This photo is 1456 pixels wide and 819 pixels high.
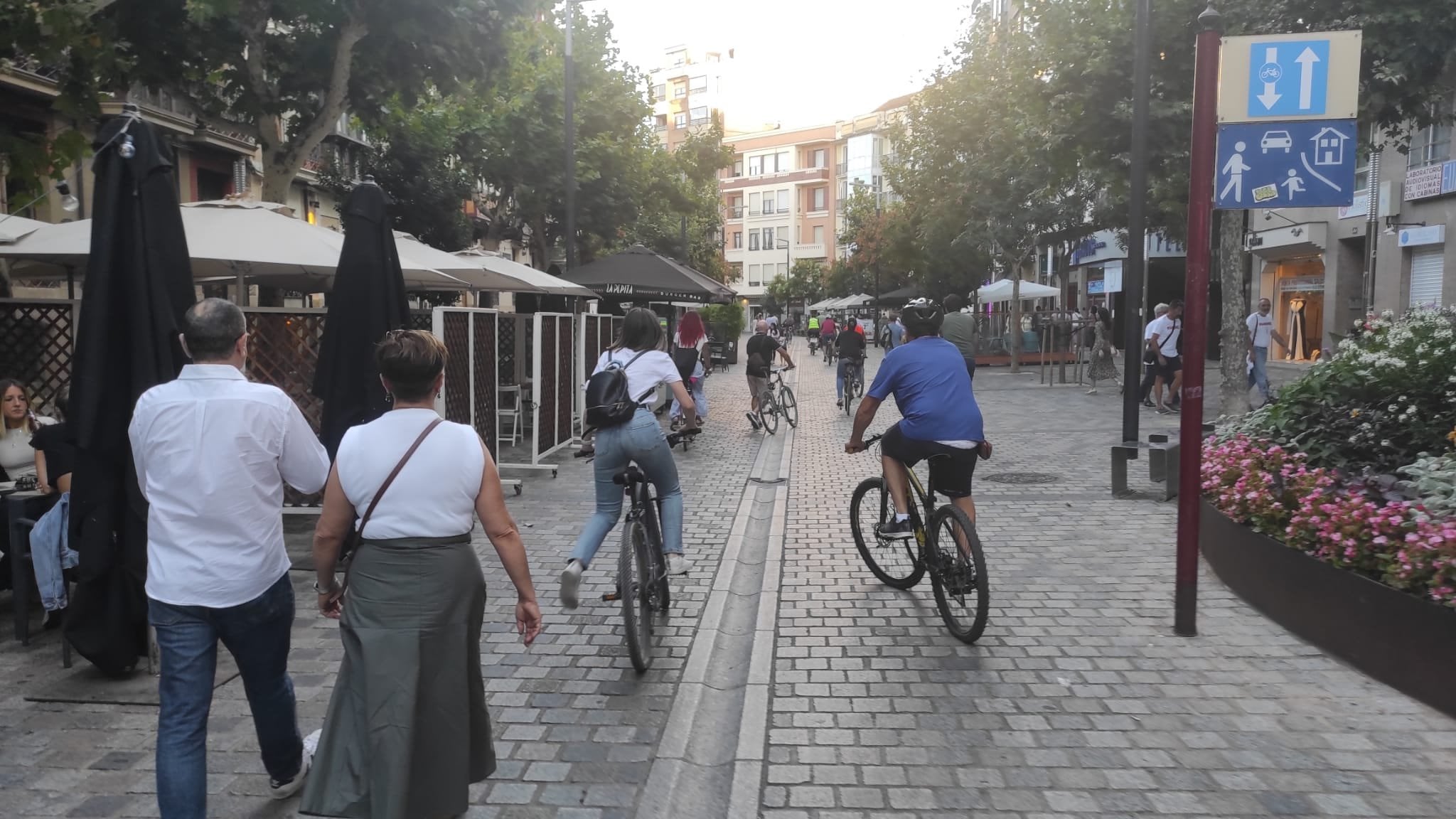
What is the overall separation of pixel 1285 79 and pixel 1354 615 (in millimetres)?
2585

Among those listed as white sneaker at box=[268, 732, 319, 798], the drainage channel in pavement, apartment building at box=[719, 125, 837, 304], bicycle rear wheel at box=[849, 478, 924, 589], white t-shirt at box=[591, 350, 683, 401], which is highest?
apartment building at box=[719, 125, 837, 304]

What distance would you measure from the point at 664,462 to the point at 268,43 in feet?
32.4

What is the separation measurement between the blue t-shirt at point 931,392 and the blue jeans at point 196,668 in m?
3.26

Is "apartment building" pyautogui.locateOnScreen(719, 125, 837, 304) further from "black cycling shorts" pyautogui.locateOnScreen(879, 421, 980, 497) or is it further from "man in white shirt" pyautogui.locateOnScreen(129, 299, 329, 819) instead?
"man in white shirt" pyautogui.locateOnScreen(129, 299, 329, 819)

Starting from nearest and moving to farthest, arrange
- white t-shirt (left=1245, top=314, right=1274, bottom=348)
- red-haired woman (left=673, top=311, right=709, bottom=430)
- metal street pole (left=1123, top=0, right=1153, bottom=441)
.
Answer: red-haired woman (left=673, top=311, right=709, bottom=430) → metal street pole (left=1123, top=0, right=1153, bottom=441) → white t-shirt (left=1245, top=314, right=1274, bottom=348)

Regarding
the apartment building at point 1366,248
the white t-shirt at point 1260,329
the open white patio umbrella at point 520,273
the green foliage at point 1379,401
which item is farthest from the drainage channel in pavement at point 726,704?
the apartment building at point 1366,248

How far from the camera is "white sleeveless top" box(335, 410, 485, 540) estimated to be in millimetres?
3008

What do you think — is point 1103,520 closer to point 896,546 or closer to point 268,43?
point 896,546

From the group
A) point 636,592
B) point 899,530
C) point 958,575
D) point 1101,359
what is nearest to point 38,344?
point 636,592

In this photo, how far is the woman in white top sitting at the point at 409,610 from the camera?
290 cm

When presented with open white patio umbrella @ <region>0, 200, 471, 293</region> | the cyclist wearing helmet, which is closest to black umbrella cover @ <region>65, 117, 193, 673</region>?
open white patio umbrella @ <region>0, 200, 471, 293</region>

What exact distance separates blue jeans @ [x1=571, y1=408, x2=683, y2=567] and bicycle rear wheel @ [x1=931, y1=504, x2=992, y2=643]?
1342mm

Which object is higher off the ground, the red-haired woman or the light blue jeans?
the red-haired woman

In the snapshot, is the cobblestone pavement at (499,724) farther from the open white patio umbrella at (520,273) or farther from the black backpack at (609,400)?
the open white patio umbrella at (520,273)
